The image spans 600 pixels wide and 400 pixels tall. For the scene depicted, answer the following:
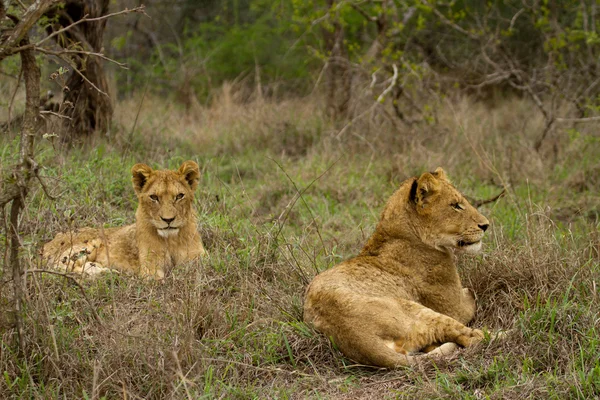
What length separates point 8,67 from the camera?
28.6 ft

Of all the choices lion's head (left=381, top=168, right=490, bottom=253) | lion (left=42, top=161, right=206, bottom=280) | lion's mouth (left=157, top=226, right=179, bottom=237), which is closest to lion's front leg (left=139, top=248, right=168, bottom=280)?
lion (left=42, top=161, right=206, bottom=280)

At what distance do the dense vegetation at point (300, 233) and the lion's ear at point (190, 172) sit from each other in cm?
43

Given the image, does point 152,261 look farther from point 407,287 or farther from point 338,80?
point 338,80

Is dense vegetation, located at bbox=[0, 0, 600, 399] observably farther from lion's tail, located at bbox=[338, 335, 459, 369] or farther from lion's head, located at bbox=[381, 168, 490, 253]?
lion's head, located at bbox=[381, 168, 490, 253]

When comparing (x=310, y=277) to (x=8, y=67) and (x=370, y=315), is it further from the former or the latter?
(x=8, y=67)

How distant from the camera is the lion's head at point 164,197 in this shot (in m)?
6.03

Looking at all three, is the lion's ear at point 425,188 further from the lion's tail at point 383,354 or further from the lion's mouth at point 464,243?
the lion's tail at point 383,354

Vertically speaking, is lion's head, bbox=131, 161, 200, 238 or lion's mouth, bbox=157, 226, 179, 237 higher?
lion's head, bbox=131, 161, 200, 238

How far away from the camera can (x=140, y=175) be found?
6.18 m

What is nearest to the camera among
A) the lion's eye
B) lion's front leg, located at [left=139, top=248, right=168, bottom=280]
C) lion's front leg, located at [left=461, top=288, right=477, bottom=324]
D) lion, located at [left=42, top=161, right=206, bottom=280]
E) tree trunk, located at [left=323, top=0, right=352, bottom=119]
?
lion's front leg, located at [left=461, top=288, right=477, bottom=324]

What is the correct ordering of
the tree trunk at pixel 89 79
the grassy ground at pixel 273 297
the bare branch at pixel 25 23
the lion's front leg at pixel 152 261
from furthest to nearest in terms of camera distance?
1. the tree trunk at pixel 89 79
2. the lion's front leg at pixel 152 261
3. the grassy ground at pixel 273 297
4. the bare branch at pixel 25 23

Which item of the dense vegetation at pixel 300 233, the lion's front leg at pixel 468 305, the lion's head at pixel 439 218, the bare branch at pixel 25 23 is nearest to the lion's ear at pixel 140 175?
the dense vegetation at pixel 300 233

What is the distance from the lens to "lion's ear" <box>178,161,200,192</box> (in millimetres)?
6246

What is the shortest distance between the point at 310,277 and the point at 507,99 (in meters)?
9.80
